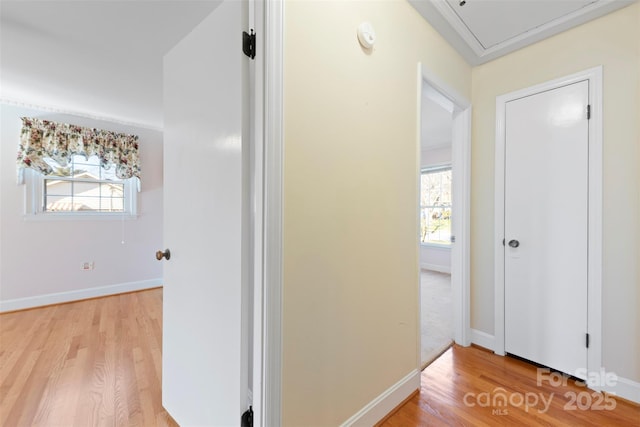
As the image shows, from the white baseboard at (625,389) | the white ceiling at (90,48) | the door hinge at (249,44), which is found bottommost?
the white baseboard at (625,389)

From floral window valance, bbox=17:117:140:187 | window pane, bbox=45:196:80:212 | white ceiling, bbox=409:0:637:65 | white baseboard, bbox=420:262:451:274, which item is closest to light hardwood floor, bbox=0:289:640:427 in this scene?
window pane, bbox=45:196:80:212

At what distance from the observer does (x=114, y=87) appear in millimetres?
2639

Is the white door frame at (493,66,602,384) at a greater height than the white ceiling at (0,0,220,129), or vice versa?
the white ceiling at (0,0,220,129)

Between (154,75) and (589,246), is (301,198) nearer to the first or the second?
(589,246)

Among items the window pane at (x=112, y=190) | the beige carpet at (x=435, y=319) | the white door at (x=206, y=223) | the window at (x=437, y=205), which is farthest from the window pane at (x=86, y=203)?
the window at (x=437, y=205)

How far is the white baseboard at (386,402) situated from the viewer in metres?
1.30

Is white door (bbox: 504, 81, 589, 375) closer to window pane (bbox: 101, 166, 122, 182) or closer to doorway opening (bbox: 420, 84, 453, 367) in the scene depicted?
doorway opening (bbox: 420, 84, 453, 367)

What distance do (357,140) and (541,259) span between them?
1.71 meters

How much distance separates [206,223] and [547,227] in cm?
227

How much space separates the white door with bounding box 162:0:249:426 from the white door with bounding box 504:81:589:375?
6.85 feet

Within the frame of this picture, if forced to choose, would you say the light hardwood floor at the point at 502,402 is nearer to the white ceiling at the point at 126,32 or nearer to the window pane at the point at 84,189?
the white ceiling at the point at 126,32

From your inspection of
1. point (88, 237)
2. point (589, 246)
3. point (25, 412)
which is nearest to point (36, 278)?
point (88, 237)

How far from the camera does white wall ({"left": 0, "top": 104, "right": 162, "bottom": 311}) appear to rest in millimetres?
2939

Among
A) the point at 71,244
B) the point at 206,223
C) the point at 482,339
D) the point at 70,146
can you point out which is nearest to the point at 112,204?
the point at 71,244
